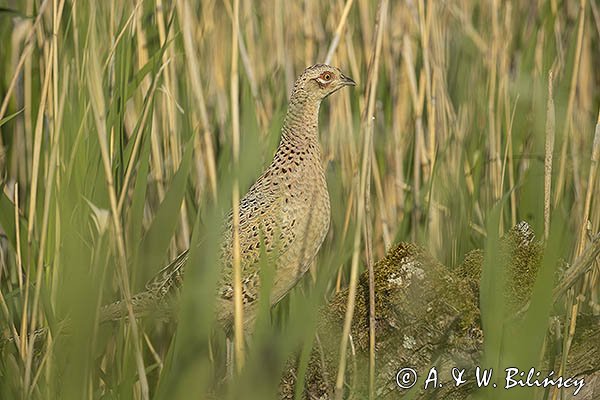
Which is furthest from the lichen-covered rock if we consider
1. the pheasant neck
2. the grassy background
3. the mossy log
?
the pheasant neck

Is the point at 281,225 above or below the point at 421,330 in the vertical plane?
above

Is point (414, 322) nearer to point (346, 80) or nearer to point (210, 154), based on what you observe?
point (210, 154)

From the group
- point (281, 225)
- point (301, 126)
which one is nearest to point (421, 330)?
point (281, 225)

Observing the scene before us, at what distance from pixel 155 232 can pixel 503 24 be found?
1546 mm

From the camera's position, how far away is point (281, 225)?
83.0 inches

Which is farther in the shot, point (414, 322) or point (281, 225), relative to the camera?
point (281, 225)

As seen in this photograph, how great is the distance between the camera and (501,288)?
4.84 ft

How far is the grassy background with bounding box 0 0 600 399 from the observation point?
150 cm

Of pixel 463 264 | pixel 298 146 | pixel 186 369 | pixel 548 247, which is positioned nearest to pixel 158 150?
pixel 298 146

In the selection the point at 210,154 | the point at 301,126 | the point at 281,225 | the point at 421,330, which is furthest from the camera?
the point at 301,126

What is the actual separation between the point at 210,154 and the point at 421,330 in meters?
0.53

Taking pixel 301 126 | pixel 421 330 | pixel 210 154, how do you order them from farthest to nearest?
pixel 301 126
pixel 421 330
pixel 210 154

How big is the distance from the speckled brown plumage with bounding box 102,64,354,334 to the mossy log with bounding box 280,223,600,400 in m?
0.18

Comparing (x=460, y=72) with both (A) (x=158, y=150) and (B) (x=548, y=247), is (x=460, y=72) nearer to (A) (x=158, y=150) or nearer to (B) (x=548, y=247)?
(A) (x=158, y=150)
